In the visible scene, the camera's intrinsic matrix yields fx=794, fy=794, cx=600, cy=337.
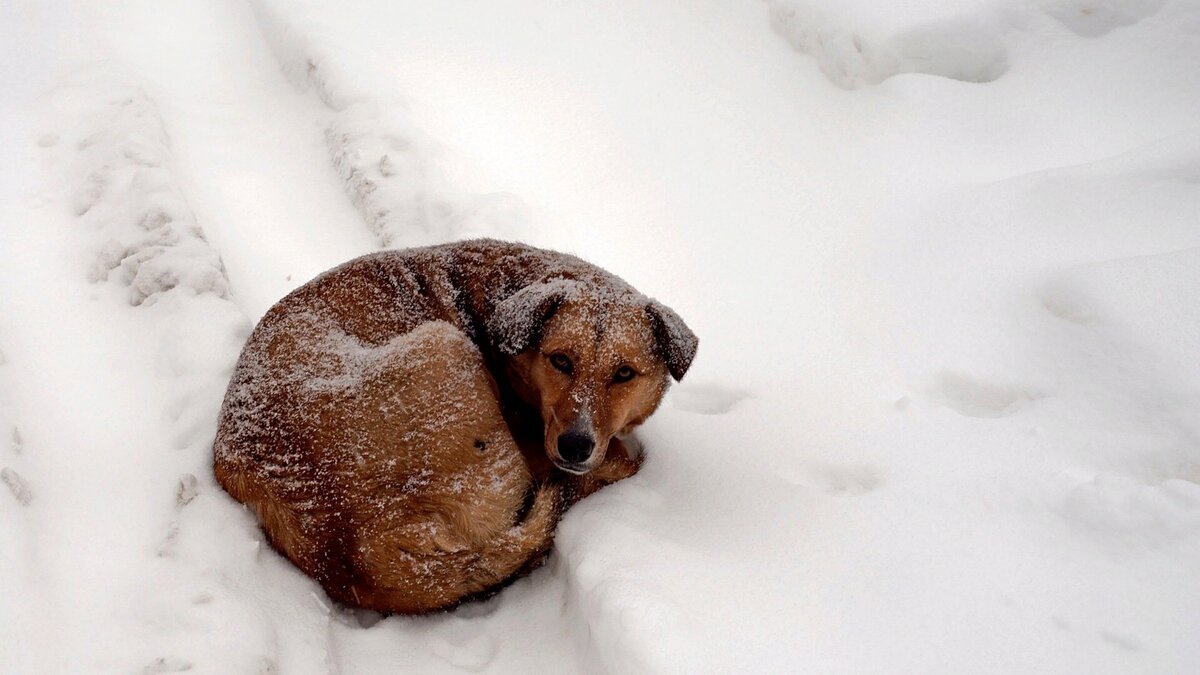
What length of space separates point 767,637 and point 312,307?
2061 millimetres

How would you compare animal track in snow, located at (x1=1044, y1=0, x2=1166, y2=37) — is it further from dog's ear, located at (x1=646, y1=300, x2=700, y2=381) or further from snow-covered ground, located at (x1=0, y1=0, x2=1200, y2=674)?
dog's ear, located at (x1=646, y1=300, x2=700, y2=381)

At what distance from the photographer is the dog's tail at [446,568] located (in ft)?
7.97

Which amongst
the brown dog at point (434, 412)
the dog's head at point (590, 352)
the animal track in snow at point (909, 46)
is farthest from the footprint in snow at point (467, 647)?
the animal track in snow at point (909, 46)

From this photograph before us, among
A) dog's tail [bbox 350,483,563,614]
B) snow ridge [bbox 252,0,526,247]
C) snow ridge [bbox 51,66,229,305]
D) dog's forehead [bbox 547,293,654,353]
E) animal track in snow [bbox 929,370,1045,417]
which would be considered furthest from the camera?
snow ridge [bbox 252,0,526,247]

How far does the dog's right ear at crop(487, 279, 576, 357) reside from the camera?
301 cm

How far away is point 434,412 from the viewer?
2650 millimetres

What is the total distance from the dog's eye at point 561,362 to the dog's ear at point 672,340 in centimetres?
37

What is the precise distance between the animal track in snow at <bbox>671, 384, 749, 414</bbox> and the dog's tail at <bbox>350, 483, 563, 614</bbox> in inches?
41.7

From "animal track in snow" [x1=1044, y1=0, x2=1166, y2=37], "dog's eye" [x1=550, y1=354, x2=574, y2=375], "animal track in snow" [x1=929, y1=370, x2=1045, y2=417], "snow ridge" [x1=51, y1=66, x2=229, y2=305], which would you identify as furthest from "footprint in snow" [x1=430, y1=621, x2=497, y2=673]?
"animal track in snow" [x1=1044, y1=0, x2=1166, y2=37]

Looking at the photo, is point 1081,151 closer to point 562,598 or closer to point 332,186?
point 562,598

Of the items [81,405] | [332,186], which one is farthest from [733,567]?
[332,186]

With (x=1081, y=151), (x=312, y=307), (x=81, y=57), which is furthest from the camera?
(x=81, y=57)

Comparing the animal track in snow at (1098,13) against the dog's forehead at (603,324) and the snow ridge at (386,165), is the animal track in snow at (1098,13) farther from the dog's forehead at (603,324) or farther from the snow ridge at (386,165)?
the dog's forehead at (603,324)

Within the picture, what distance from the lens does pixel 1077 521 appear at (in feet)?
8.21
